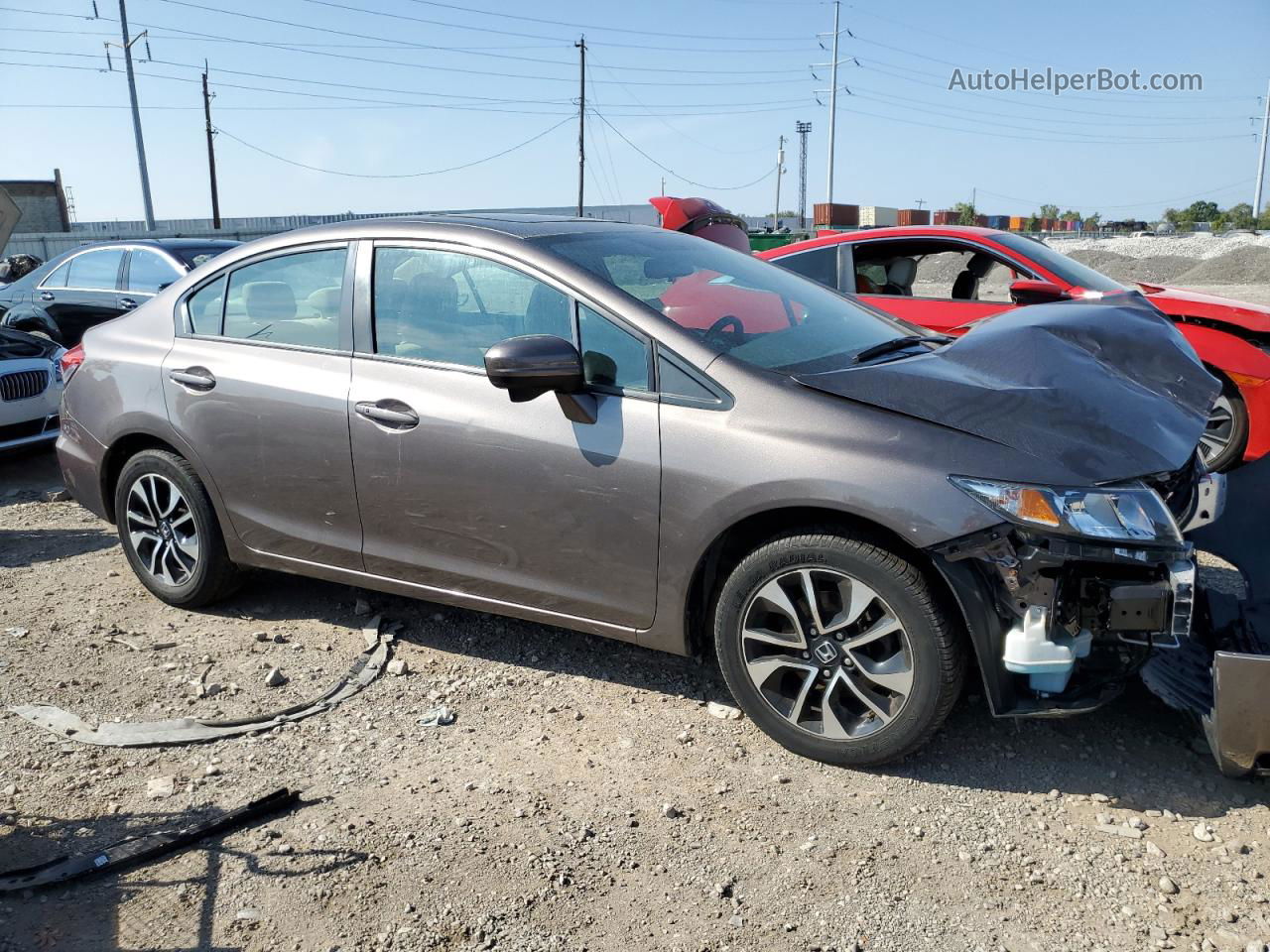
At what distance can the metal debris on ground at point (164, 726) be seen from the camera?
11.9 ft

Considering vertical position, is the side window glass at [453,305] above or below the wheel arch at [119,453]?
above

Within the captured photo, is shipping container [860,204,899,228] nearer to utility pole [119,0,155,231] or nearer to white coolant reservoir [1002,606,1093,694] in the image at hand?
utility pole [119,0,155,231]

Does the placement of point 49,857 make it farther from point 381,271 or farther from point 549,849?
point 381,271

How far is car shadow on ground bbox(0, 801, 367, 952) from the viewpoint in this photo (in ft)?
8.44

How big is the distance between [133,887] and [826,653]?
6.79 ft

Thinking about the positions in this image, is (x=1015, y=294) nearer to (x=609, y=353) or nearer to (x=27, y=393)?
(x=609, y=353)

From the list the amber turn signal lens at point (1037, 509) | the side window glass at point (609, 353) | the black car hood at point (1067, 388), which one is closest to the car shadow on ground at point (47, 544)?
the side window glass at point (609, 353)

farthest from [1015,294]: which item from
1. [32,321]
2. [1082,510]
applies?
[32,321]

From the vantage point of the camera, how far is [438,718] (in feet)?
12.2

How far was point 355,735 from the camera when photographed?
362 centimetres

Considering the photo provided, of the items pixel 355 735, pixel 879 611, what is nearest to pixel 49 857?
pixel 355 735

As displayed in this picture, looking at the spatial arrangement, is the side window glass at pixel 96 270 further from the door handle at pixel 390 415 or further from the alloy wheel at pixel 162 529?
the door handle at pixel 390 415

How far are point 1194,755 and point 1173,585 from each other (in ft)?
2.70

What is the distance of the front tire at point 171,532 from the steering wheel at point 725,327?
236 centimetres
